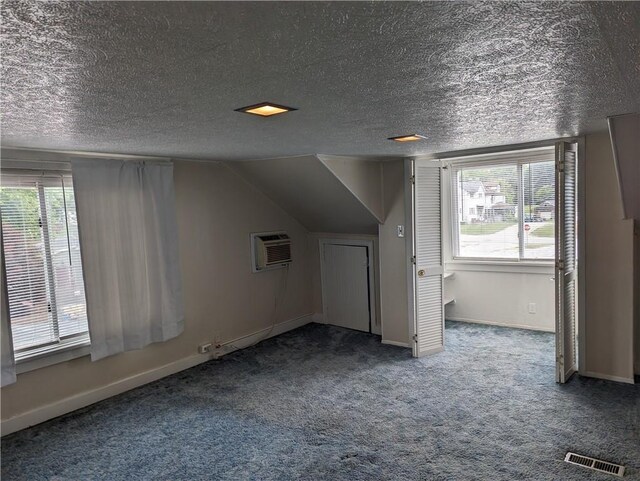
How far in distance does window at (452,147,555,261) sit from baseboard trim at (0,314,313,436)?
270 centimetres

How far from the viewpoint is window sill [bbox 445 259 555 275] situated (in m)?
5.25

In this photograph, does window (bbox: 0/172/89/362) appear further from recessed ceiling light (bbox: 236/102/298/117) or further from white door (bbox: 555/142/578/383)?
white door (bbox: 555/142/578/383)

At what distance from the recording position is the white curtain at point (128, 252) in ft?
11.7

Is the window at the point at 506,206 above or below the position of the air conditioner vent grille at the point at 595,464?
above

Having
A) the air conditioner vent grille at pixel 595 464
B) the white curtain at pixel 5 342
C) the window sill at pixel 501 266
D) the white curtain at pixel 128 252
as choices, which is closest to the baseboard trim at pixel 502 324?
the window sill at pixel 501 266

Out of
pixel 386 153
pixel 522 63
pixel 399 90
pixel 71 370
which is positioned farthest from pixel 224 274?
pixel 522 63

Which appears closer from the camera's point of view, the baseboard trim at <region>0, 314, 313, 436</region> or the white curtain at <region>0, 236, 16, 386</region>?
the white curtain at <region>0, 236, 16, 386</region>

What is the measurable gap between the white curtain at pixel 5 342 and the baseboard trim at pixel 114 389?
338mm

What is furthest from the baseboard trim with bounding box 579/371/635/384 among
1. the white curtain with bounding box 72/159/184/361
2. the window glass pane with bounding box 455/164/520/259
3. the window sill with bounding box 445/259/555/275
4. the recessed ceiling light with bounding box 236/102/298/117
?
the white curtain with bounding box 72/159/184/361

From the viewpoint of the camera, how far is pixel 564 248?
3.70 m

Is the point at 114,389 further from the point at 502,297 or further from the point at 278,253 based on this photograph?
the point at 502,297

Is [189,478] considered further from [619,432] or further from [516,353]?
[516,353]

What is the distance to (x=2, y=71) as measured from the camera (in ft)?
4.44

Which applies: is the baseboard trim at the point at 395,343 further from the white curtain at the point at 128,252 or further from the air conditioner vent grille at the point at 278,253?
the white curtain at the point at 128,252
